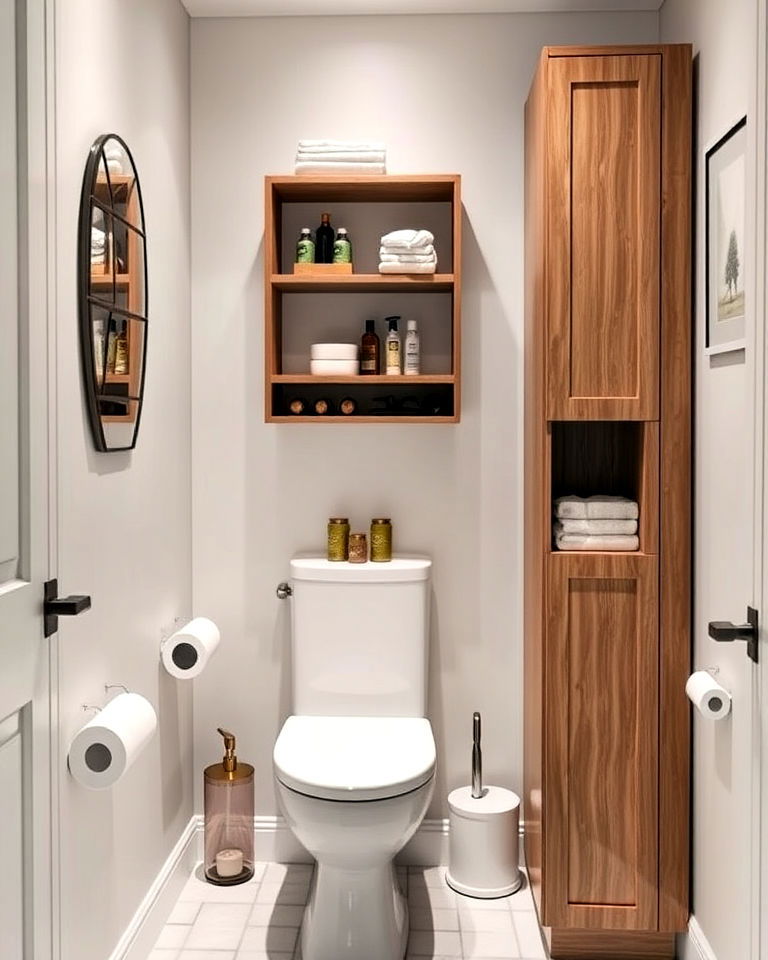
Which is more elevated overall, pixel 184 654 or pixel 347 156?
pixel 347 156

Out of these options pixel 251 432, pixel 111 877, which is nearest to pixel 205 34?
pixel 251 432

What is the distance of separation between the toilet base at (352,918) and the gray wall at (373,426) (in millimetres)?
579


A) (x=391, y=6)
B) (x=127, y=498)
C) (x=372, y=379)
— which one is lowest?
(x=127, y=498)

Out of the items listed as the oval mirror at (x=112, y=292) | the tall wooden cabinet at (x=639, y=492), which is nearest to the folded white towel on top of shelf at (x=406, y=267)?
the tall wooden cabinet at (x=639, y=492)

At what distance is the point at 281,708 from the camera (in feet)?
9.48

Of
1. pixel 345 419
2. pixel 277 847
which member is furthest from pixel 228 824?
pixel 345 419

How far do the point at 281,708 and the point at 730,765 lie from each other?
1.36 m

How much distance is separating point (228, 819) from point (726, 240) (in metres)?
2.03

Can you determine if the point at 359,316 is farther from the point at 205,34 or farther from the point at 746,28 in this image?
the point at 746,28

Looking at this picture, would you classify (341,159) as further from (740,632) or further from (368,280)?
(740,632)

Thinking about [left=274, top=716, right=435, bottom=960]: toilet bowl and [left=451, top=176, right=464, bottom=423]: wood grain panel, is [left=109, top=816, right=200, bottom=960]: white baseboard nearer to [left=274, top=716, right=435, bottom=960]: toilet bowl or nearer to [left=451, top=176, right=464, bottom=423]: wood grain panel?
[left=274, top=716, right=435, bottom=960]: toilet bowl

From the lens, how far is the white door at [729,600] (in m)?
1.70

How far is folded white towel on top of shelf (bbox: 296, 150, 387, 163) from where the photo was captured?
2.61 meters

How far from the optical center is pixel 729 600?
2.03m
